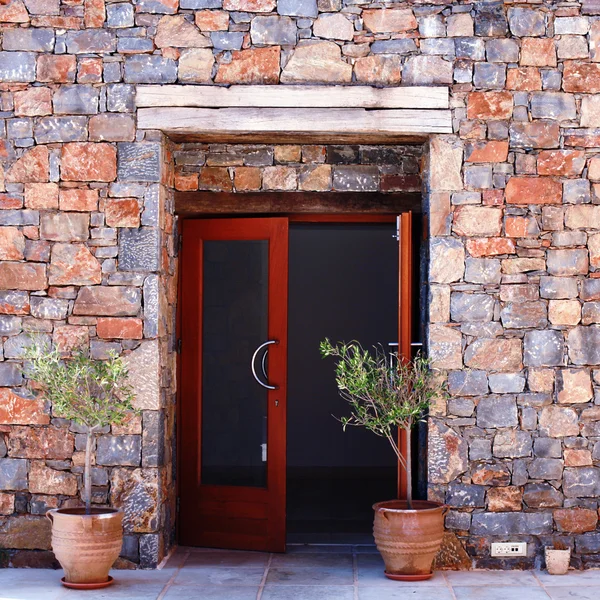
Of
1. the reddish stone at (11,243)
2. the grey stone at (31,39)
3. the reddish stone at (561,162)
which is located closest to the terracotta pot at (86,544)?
the reddish stone at (11,243)

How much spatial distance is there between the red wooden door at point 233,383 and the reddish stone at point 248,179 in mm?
200

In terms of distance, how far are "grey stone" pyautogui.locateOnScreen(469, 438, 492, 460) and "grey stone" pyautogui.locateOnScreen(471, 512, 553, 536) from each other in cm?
31

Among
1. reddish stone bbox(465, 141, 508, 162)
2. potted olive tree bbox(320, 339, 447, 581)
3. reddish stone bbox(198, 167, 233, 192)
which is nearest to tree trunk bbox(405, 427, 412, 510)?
potted olive tree bbox(320, 339, 447, 581)

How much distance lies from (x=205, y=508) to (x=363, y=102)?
8.31 feet

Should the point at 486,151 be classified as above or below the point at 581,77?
below

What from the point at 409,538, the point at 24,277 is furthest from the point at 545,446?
the point at 24,277

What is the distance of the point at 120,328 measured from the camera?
4965mm

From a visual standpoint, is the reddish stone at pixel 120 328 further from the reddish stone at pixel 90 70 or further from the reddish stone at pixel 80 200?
Result: the reddish stone at pixel 90 70

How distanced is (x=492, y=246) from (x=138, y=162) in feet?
6.48

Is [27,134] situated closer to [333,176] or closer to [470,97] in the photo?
[333,176]

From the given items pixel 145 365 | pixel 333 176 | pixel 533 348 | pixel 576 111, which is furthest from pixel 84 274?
pixel 576 111

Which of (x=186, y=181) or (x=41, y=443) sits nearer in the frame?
(x=41, y=443)

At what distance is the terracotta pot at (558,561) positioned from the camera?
480cm

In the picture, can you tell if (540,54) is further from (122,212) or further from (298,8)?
(122,212)
